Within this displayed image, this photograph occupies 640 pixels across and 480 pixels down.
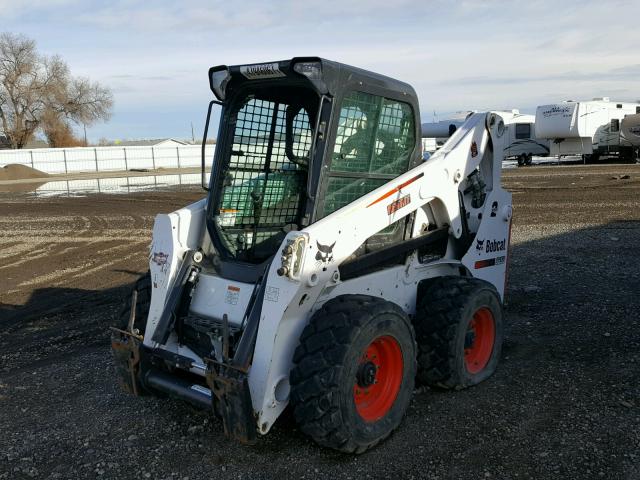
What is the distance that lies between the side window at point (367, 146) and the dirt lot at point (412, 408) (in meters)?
1.69

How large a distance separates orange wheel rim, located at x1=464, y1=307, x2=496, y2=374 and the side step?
7.10ft

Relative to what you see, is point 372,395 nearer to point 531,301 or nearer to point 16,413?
point 16,413

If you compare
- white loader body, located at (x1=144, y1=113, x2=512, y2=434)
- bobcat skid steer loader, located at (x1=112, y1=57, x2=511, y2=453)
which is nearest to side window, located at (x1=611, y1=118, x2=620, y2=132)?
white loader body, located at (x1=144, y1=113, x2=512, y2=434)

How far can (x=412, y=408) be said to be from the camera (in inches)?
180

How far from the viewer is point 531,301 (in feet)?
24.1

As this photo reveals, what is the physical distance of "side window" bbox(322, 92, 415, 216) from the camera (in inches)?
171

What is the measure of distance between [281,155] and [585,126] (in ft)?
90.3

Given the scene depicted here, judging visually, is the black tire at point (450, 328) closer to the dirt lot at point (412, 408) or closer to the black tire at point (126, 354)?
the dirt lot at point (412, 408)

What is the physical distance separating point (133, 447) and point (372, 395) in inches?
64.7

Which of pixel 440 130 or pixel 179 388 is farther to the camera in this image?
pixel 440 130

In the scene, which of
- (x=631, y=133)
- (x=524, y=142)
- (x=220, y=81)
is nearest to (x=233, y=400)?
(x=220, y=81)

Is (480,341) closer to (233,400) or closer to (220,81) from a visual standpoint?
(233,400)

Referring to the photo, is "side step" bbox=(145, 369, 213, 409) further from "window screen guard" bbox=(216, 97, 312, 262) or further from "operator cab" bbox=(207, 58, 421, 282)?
"window screen guard" bbox=(216, 97, 312, 262)

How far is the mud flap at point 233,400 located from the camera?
3.63m
